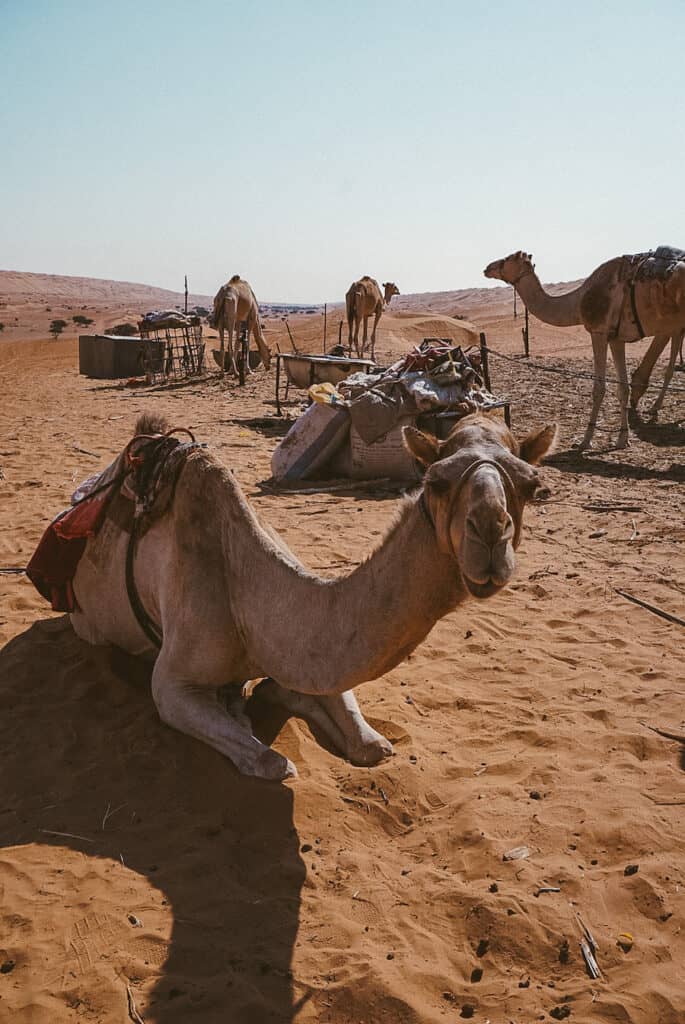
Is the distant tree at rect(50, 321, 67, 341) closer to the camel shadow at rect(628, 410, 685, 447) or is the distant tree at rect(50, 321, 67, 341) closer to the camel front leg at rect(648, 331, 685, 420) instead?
the camel front leg at rect(648, 331, 685, 420)

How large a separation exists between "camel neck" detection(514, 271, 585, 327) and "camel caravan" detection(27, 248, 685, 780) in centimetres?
851

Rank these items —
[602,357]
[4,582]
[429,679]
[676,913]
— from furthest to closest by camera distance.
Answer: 1. [602,357]
2. [4,582]
3. [429,679]
4. [676,913]

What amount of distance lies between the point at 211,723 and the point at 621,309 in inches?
358

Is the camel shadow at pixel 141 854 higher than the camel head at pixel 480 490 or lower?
lower

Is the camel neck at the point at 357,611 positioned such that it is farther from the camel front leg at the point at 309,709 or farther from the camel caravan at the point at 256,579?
the camel front leg at the point at 309,709

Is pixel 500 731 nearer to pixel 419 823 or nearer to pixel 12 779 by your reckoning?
pixel 419 823

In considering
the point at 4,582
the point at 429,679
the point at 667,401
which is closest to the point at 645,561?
the point at 429,679

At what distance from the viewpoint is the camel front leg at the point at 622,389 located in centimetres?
1094

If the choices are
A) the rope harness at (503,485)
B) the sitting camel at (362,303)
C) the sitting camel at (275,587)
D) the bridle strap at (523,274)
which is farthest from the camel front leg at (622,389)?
the sitting camel at (362,303)

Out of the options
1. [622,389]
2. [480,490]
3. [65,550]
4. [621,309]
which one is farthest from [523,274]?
[480,490]

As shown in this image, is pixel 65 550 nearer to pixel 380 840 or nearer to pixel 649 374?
pixel 380 840

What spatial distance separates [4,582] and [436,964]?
4.20 m

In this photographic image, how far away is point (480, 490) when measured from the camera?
240 cm

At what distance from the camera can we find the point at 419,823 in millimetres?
3506
